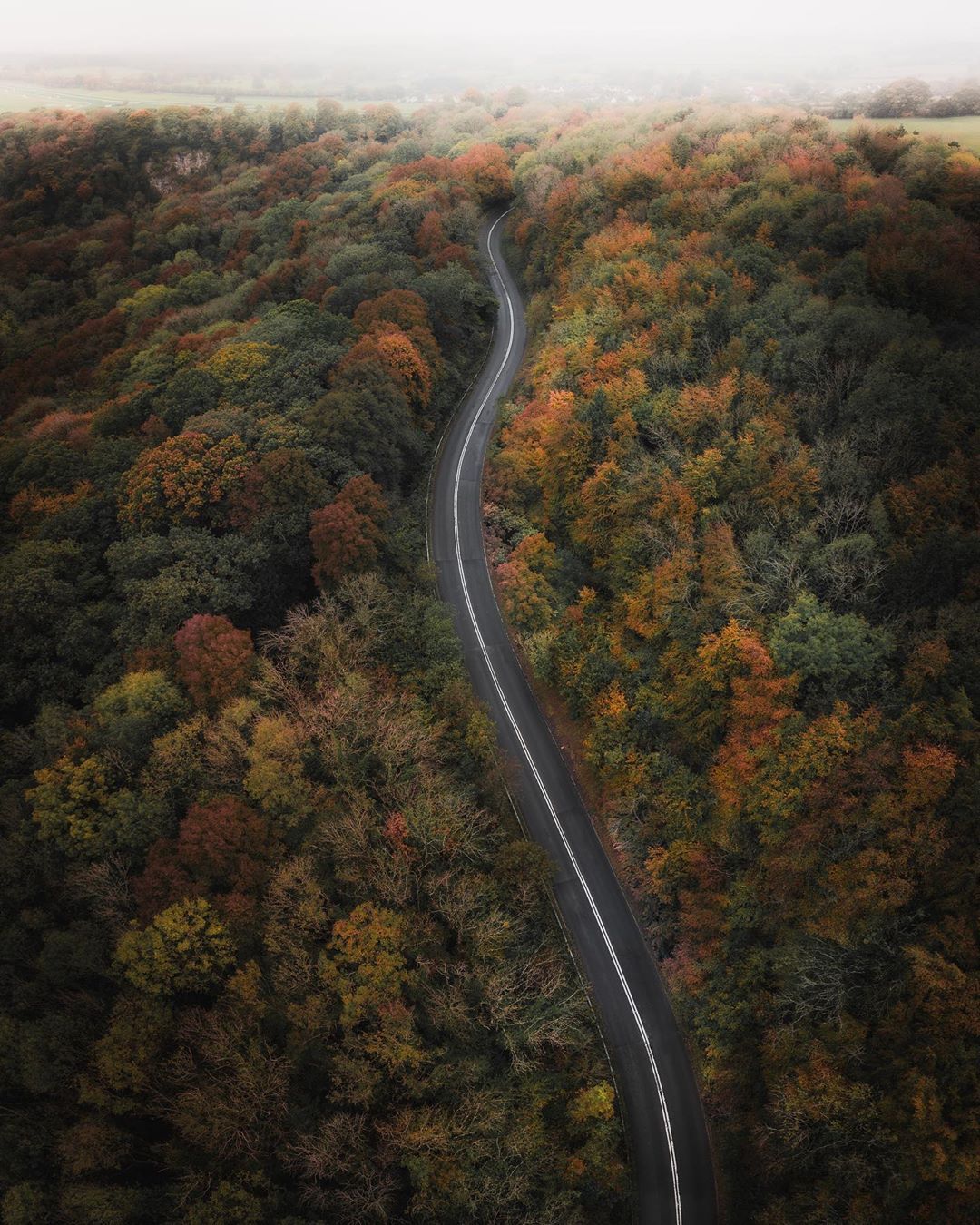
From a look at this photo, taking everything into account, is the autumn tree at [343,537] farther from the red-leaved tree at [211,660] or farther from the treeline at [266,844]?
the red-leaved tree at [211,660]

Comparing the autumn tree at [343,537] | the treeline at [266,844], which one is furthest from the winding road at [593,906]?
the autumn tree at [343,537]

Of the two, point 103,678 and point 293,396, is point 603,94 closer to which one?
point 293,396

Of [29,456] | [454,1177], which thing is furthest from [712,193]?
[454,1177]

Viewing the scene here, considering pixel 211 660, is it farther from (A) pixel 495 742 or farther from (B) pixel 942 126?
(B) pixel 942 126

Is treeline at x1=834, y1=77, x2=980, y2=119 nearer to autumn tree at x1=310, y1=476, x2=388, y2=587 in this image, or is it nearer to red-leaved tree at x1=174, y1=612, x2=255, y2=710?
autumn tree at x1=310, y1=476, x2=388, y2=587

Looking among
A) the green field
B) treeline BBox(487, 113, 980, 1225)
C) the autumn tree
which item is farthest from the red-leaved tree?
the green field

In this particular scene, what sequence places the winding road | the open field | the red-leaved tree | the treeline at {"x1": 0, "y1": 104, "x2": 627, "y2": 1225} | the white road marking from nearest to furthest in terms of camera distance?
the treeline at {"x1": 0, "y1": 104, "x2": 627, "y2": 1225} < the winding road < the white road marking < the red-leaved tree < the open field

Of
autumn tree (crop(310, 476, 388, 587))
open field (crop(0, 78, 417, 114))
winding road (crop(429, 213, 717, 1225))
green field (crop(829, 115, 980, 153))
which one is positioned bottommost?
winding road (crop(429, 213, 717, 1225))
